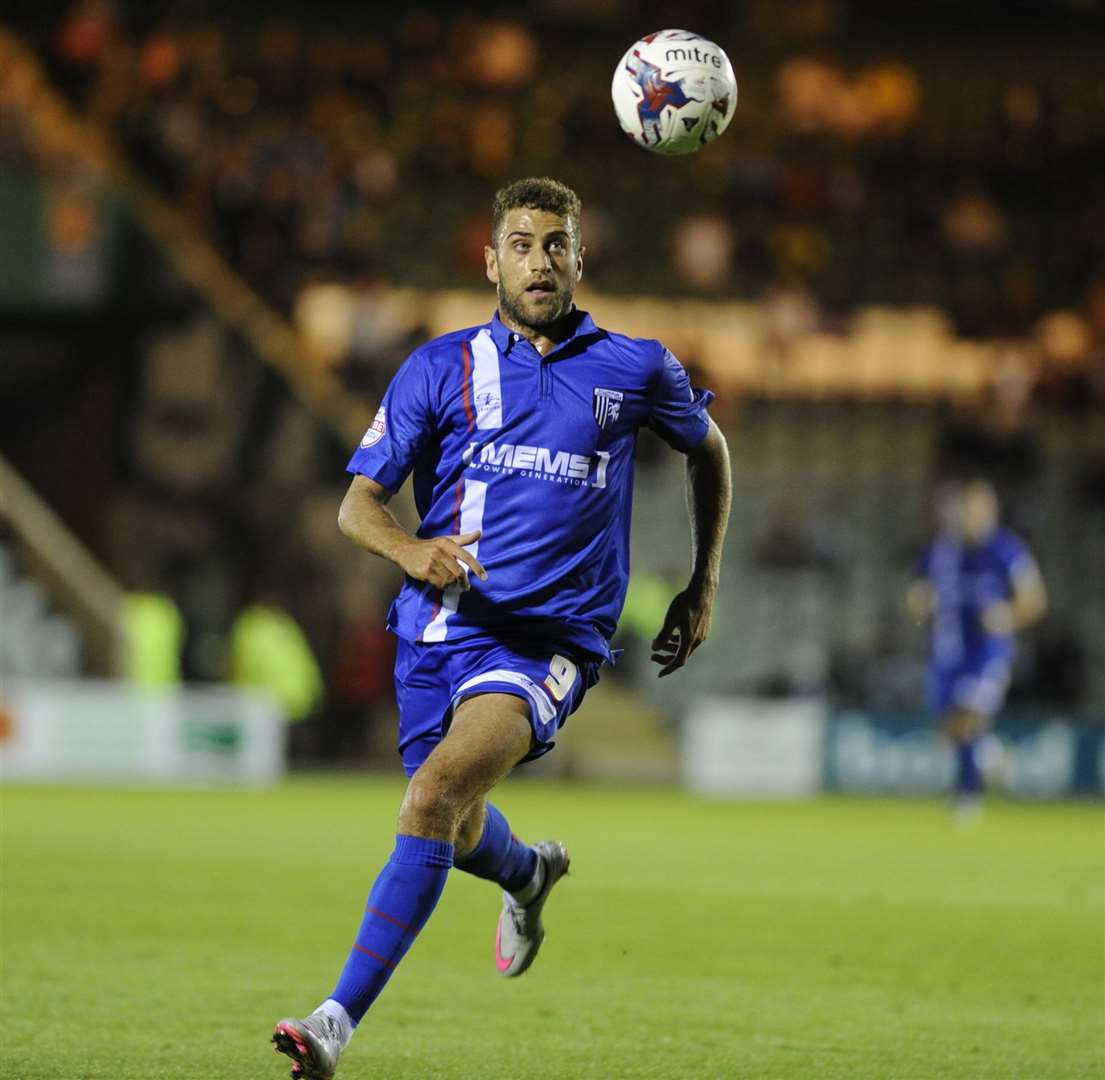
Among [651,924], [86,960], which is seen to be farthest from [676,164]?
[86,960]

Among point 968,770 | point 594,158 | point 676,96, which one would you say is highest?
point 594,158

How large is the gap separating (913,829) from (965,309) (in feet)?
31.9

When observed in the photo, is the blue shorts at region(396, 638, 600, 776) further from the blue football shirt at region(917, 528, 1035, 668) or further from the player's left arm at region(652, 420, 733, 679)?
the blue football shirt at region(917, 528, 1035, 668)

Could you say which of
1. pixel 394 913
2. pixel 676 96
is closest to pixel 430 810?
pixel 394 913

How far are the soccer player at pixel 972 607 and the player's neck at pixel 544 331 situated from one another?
10.8 metres

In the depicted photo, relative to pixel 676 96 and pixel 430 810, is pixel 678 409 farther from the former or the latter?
pixel 430 810

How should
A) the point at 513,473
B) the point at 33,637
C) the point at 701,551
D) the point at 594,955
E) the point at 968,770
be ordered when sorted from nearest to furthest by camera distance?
1. the point at 513,473
2. the point at 701,551
3. the point at 594,955
4. the point at 968,770
5. the point at 33,637

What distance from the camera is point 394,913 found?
5.16 meters

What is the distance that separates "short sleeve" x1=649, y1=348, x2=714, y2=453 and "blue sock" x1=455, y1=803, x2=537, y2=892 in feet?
3.96

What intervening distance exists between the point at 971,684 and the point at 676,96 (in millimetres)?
10606

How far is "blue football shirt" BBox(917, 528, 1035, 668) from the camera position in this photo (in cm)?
1673

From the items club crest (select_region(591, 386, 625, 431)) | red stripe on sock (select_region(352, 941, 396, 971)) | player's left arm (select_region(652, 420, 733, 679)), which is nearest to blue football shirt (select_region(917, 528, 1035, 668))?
player's left arm (select_region(652, 420, 733, 679))

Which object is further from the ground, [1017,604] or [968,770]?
[1017,604]

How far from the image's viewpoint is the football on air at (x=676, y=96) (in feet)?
22.2
